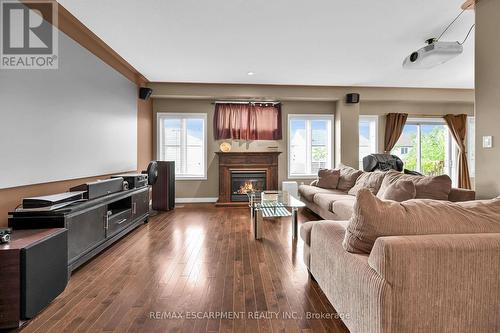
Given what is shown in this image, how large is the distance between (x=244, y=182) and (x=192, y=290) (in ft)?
12.8

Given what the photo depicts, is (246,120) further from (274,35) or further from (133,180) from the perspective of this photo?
(133,180)

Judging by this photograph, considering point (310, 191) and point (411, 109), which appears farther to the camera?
point (411, 109)

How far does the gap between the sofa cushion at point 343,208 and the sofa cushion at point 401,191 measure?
17.3 inches

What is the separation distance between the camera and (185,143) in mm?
6043

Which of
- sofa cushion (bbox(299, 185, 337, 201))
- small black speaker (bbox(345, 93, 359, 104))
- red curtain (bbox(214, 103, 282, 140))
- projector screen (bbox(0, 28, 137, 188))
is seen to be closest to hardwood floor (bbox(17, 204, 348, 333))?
projector screen (bbox(0, 28, 137, 188))

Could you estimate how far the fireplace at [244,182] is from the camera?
5.83m

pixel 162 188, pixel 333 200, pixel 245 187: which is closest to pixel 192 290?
pixel 333 200

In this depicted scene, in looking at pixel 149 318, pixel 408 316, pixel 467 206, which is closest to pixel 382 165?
pixel 467 206

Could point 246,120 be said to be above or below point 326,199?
above

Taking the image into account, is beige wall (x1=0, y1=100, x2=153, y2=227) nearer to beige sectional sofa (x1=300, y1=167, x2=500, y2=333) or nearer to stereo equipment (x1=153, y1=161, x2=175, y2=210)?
stereo equipment (x1=153, y1=161, x2=175, y2=210)

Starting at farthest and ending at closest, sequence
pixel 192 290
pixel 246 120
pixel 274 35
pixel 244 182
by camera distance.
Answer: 1. pixel 246 120
2. pixel 244 182
3. pixel 274 35
4. pixel 192 290

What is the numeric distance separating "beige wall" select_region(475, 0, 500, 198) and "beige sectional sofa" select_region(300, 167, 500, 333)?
5.32ft

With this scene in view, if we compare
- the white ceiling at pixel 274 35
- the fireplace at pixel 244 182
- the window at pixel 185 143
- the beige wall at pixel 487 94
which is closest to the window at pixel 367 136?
the white ceiling at pixel 274 35

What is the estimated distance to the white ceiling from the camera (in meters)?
2.76
